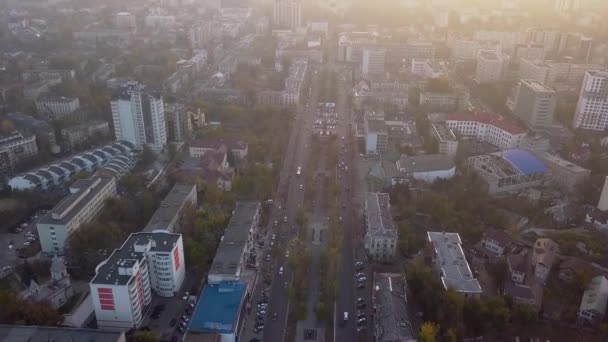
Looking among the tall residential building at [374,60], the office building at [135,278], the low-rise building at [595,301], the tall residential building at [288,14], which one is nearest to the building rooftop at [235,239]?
the office building at [135,278]

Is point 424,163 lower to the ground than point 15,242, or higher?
higher

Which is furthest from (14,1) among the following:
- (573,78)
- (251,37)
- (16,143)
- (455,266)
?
(455,266)

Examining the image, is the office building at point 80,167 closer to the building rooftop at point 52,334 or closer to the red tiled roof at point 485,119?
the building rooftop at point 52,334

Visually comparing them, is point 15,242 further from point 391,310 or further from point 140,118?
point 391,310

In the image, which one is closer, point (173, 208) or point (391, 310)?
point (391, 310)

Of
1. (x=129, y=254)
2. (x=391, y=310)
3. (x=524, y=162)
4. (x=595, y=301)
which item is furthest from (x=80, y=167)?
(x=595, y=301)

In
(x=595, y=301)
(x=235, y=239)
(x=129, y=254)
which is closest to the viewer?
(x=595, y=301)
